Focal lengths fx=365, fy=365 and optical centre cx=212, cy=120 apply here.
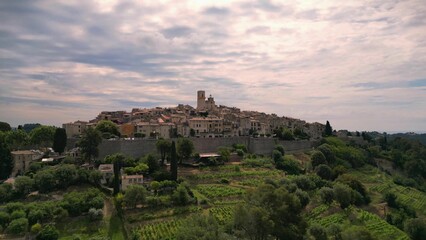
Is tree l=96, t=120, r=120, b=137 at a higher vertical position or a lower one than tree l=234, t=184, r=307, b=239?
higher

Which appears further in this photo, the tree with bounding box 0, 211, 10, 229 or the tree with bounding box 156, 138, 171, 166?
the tree with bounding box 156, 138, 171, 166

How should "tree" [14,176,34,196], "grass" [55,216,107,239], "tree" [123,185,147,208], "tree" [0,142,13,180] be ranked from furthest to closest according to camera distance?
"tree" [0,142,13,180], "tree" [14,176,34,196], "tree" [123,185,147,208], "grass" [55,216,107,239]

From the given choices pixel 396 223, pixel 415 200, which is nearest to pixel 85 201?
pixel 396 223

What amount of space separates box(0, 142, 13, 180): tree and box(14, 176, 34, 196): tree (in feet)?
25.9

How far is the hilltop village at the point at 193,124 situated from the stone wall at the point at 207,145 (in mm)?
5274

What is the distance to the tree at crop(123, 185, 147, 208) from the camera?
31391mm

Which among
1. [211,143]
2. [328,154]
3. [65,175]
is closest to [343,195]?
[328,154]

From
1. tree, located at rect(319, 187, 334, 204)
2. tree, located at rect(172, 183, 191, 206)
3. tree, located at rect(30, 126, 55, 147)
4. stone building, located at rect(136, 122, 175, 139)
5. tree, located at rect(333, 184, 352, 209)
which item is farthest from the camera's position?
stone building, located at rect(136, 122, 175, 139)

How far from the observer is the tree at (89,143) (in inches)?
1665

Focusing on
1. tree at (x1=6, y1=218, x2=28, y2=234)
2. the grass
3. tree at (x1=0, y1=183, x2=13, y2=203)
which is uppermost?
tree at (x1=0, y1=183, x2=13, y2=203)

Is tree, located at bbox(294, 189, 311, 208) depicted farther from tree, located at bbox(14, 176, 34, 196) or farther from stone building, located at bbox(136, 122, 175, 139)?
stone building, located at bbox(136, 122, 175, 139)

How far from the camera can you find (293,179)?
135 ft

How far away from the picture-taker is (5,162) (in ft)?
132

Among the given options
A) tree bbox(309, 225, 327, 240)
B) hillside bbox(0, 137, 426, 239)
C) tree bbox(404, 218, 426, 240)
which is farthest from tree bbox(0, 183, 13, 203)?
tree bbox(404, 218, 426, 240)
